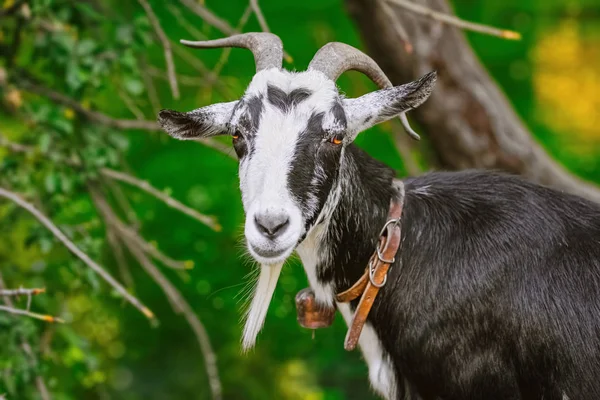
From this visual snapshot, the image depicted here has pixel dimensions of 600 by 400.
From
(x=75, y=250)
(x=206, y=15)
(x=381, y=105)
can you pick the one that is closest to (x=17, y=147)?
(x=75, y=250)

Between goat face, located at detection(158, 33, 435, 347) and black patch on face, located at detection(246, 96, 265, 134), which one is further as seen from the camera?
black patch on face, located at detection(246, 96, 265, 134)

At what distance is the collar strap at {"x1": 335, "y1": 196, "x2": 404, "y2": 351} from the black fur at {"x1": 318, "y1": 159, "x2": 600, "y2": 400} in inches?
3.3

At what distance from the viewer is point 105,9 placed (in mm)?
5656

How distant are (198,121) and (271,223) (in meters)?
0.69

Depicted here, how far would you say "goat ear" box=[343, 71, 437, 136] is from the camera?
360 cm

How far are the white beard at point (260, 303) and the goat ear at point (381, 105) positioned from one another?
27.2 inches

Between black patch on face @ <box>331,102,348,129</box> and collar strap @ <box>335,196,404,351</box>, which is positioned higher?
black patch on face @ <box>331,102,348,129</box>

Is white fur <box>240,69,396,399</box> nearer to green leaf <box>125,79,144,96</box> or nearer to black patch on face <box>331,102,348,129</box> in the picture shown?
black patch on face <box>331,102,348,129</box>

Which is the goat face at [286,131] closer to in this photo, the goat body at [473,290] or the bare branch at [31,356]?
the goat body at [473,290]

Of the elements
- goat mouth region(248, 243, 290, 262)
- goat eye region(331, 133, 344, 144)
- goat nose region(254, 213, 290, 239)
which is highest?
goat eye region(331, 133, 344, 144)

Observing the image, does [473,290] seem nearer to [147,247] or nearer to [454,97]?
[147,247]

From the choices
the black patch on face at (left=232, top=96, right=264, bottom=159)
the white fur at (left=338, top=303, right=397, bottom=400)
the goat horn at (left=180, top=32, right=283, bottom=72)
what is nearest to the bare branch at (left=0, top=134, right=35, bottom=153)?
the goat horn at (left=180, top=32, right=283, bottom=72)

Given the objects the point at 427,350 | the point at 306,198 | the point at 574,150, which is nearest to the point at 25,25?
the point at 306,198

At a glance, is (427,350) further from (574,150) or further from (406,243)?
(574,150)
